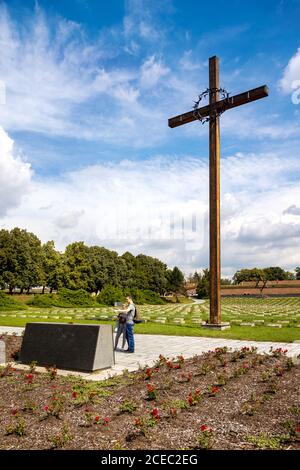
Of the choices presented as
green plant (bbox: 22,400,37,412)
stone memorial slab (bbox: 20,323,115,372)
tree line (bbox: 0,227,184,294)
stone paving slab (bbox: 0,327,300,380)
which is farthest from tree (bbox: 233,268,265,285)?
green plant (bbox: 22,400,37,412)

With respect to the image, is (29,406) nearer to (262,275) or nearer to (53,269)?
(53,269)

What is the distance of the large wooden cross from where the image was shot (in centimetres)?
1348

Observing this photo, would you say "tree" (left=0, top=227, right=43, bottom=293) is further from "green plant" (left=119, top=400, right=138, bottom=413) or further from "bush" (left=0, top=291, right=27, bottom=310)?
"green plant" (left=119, top=400, right=138, bottom=413)

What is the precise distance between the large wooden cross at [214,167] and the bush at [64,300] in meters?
25.8

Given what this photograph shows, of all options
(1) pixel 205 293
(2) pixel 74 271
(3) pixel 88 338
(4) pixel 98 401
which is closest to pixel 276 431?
(4) pixel 98 401

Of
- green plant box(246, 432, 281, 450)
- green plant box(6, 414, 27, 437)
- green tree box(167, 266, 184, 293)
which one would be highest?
green tree box(167, 266, 184, 293)

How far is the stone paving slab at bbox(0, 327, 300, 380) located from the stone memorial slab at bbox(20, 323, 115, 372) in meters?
0.21

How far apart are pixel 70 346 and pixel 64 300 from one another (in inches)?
1232

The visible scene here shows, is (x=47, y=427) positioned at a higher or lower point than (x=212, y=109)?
lower

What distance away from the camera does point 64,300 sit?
3866 centimetres

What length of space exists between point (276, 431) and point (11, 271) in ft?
190

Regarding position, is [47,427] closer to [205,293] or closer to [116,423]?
[116,423]

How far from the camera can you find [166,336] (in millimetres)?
13477
